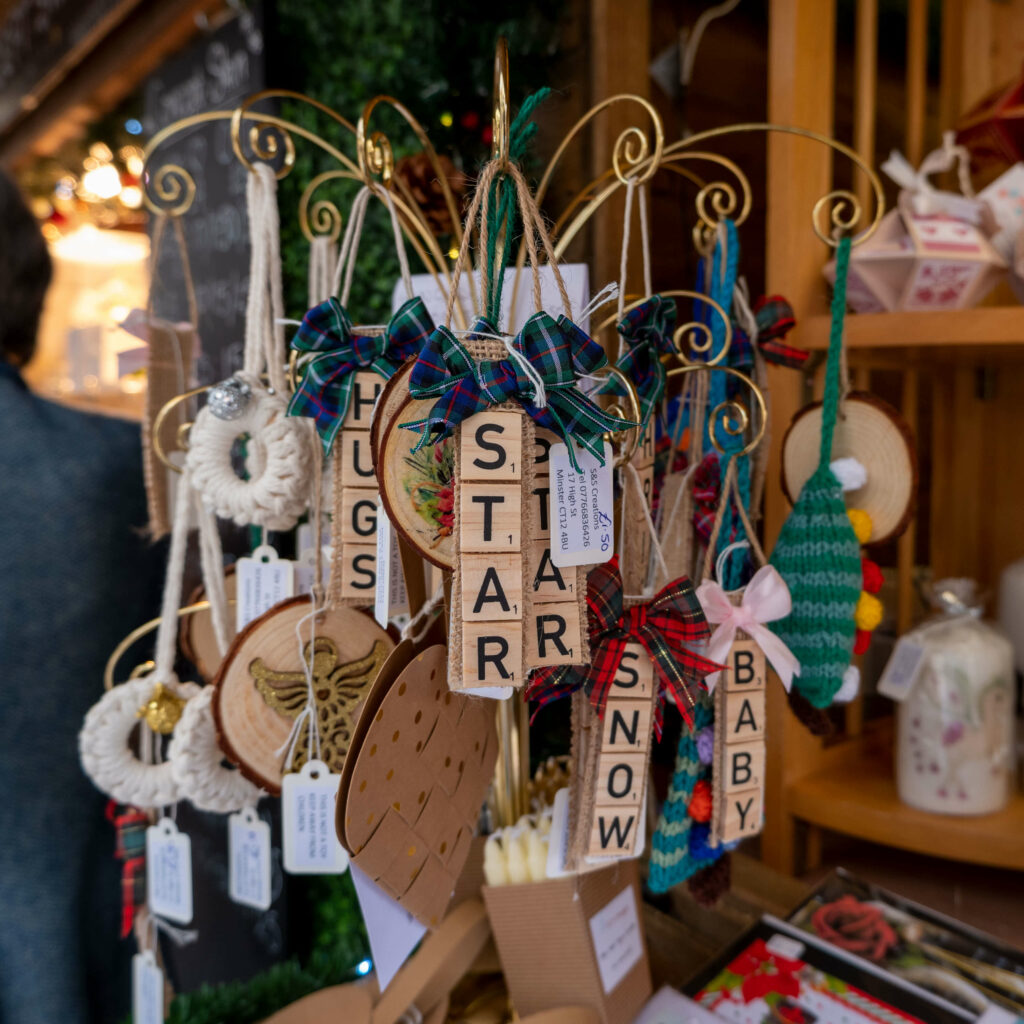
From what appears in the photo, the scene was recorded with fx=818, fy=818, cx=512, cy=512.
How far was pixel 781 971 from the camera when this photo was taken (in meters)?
0.77

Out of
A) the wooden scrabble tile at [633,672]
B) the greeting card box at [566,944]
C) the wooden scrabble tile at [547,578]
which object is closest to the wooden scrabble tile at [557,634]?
the wooden scrabble tile at [547,578]

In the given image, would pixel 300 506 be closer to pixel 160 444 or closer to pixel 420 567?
pixel 420 567

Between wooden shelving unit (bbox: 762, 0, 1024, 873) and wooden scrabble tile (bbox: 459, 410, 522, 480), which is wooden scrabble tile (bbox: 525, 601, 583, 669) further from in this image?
wooden shelving unit (bbox: 762, 0, 1024, 873)

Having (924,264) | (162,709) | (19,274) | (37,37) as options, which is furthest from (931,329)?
(37,37)

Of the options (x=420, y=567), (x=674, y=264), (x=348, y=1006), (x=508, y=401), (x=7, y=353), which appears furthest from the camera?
(x=7, y=353)

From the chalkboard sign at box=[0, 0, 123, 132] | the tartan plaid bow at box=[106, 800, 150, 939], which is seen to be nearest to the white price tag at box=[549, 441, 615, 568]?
the tartan plaid bow at box=[106, 800, 150, 939]

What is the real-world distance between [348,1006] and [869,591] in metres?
0.61

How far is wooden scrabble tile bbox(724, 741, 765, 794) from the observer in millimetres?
665

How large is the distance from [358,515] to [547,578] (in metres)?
0.19

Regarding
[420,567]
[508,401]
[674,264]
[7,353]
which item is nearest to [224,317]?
[7,353]

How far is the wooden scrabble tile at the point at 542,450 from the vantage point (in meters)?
0.51

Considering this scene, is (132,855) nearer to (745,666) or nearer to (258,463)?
(258,463)

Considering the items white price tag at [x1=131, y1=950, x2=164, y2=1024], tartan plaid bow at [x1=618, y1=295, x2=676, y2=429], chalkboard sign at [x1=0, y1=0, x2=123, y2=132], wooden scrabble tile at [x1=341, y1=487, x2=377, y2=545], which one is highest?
chalkboard sign at [x1=0, y1=0, x2=123, y2=132]

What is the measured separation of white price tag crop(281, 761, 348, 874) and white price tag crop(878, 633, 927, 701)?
0.67m
